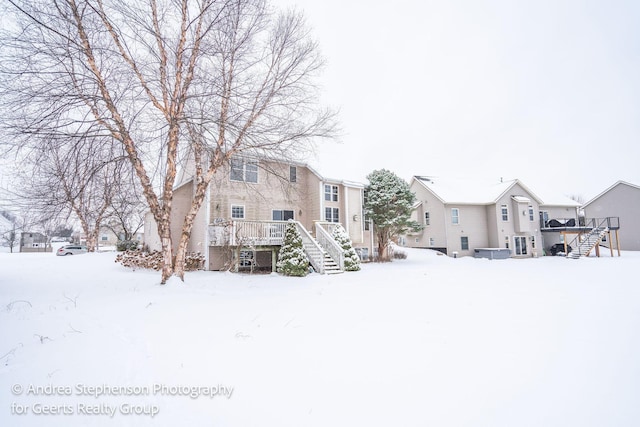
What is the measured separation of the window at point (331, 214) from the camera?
18.6 metres

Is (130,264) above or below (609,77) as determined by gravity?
below

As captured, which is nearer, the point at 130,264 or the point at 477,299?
the point at 477,299

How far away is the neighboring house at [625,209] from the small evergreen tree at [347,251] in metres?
29.1

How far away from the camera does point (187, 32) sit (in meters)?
9.92

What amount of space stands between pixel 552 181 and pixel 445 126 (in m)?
47.0

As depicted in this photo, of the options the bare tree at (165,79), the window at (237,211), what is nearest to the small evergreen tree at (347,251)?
the window at (237,211)

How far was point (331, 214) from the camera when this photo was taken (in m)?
18.8

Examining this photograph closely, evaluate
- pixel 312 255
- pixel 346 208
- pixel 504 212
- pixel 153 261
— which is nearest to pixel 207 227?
pixel 153 261

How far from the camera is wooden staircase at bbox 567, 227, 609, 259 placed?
76.4 feet

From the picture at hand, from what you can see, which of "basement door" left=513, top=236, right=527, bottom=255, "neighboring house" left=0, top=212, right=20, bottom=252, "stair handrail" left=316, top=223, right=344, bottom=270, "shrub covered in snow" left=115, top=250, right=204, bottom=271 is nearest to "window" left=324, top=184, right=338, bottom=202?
"stair handrail" left=316, top=223, right=344, bottom=270

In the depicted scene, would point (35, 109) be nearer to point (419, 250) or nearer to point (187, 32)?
point (187, 32)

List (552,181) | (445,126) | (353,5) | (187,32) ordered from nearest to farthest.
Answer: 1. (187,32)
2. (353,5)
3. (445,126)
4. (552,181)

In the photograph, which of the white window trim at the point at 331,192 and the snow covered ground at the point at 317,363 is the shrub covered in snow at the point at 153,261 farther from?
the white window trim at the point at 331,192

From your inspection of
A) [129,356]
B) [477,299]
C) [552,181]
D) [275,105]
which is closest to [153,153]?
[275,105]
